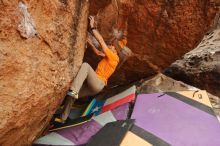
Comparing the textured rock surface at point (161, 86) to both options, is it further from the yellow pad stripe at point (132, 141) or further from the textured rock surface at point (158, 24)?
the yellow pad stripe at point (132, 141)

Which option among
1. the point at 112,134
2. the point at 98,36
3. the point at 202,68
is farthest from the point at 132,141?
the point at 202,68

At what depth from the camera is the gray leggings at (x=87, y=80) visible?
3.92 meters

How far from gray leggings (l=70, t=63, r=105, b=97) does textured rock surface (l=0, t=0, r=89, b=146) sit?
0.71ft

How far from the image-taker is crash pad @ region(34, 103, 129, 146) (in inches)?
151

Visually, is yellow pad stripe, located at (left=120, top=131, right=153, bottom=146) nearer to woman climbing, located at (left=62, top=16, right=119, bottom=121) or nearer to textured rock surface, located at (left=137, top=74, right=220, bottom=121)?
woman climbing, located at (left=62, top=16, right=119, bottom=121)

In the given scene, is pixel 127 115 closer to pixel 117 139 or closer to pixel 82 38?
pixel 117 139

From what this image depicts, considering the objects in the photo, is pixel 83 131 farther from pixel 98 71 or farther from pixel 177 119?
pixel 177 119

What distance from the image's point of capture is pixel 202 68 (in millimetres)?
5457

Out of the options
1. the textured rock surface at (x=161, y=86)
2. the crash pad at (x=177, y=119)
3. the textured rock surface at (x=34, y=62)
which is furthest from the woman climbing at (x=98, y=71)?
the textured rock surface at (x=161, y=86)

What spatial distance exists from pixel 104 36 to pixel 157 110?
128cm

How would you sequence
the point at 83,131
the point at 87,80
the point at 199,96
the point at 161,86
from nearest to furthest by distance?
1. the point at 83,131
2. the point at 87,80
3. the point at 199,96
4. the point at 161,86

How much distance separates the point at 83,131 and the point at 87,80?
27.6 inches

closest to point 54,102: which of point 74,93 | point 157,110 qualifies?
point 74,93

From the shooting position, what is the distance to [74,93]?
3883 mm
